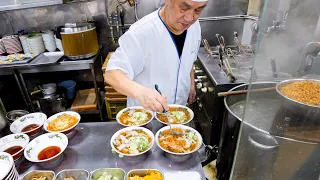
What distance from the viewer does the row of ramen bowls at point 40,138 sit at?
4.47 feet

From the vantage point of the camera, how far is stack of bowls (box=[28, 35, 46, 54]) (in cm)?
371

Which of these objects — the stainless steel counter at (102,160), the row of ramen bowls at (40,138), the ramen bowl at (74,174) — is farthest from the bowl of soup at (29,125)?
the ramen bowl at (74,174)

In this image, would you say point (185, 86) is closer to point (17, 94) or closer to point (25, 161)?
point (25, 161)

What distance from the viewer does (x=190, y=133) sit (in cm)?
150

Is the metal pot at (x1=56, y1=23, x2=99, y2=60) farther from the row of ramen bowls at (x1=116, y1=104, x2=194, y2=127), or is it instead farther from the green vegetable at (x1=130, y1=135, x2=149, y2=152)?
the green vegetable at (x1=130, y1=135, x2=149, y2=152)

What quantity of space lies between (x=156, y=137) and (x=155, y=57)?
0.73 meters

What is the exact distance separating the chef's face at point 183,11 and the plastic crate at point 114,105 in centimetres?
224

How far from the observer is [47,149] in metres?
1.43

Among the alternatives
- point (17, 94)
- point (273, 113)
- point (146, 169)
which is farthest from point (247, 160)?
point (17, 94)

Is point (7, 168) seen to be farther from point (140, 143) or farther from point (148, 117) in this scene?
point (148, 117)

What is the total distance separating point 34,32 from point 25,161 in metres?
3.46

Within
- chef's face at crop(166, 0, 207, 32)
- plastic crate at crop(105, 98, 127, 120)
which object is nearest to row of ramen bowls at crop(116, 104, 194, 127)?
chef's face at crop(166, 0, 207, 32)

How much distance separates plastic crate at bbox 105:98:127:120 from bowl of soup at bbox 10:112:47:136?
185cm

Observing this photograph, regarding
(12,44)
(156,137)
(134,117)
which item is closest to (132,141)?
(156,137)
